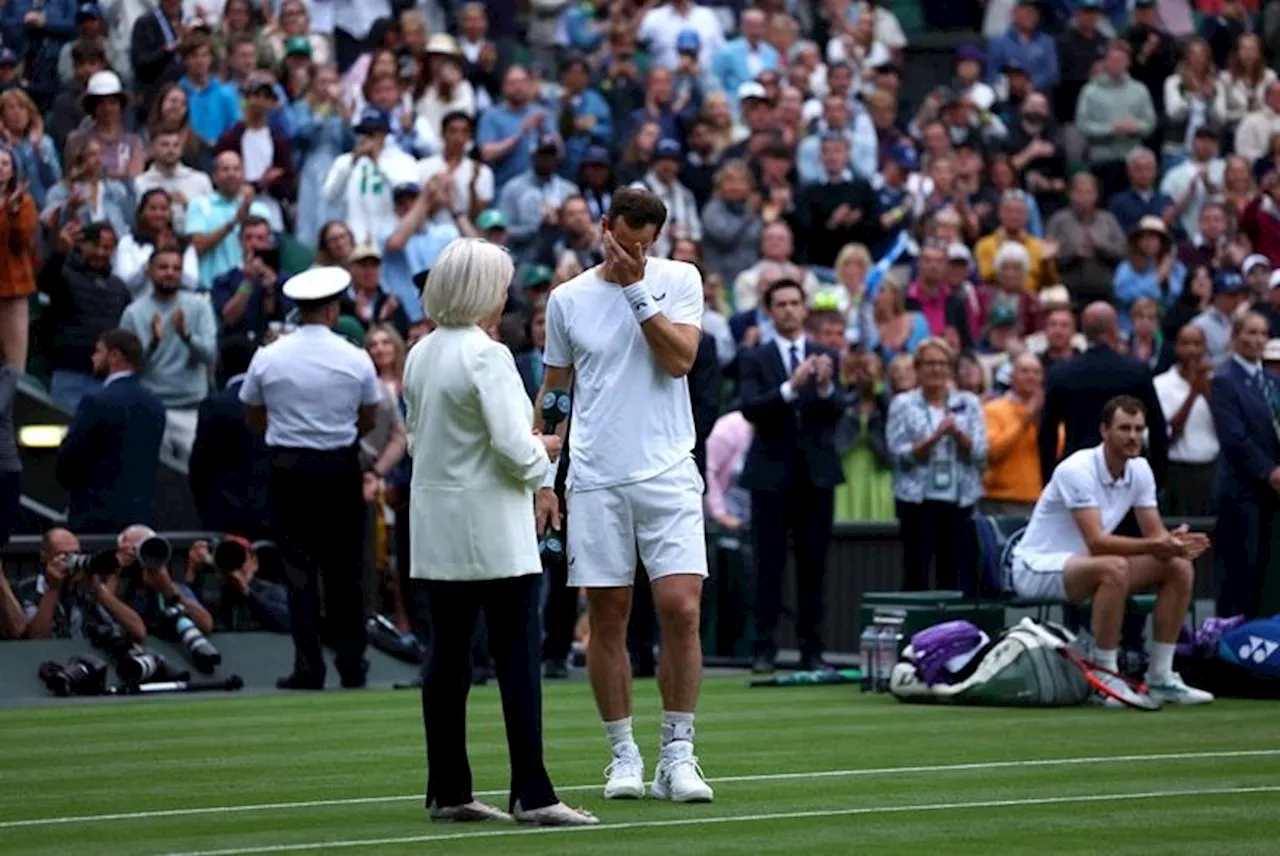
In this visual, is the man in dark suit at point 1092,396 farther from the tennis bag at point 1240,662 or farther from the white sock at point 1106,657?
the white sock at point 1106,657

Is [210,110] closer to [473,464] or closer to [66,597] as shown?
[66,597]

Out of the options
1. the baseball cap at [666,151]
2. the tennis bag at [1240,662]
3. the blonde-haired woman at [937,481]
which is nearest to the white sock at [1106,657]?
the tennis bag at [1240,662]

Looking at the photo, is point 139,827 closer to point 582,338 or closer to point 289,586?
point 582,338

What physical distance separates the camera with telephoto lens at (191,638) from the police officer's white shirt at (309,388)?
1.28 metres

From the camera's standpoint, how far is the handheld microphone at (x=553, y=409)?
10.7 meters

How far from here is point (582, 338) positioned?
10844mm

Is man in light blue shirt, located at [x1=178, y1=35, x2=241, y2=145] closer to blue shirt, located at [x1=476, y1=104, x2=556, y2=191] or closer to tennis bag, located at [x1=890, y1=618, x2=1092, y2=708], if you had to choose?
blue shirt, located at [x1=476, y1=104, x2=556, y2=191]

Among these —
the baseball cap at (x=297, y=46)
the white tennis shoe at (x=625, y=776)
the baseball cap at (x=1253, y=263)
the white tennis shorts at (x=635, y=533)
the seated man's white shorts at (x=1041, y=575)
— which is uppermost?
the baseball cap at (x=297, y=46)

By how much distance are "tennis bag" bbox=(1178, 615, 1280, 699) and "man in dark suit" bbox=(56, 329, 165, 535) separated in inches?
251

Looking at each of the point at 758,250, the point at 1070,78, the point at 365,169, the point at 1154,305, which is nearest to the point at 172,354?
the point at 365,169

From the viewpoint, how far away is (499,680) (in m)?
9.91

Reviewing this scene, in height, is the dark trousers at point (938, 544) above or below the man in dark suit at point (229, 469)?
below

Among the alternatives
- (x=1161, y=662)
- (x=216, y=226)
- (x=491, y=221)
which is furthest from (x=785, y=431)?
(x=216, y=226)

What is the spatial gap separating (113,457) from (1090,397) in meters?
6.04
